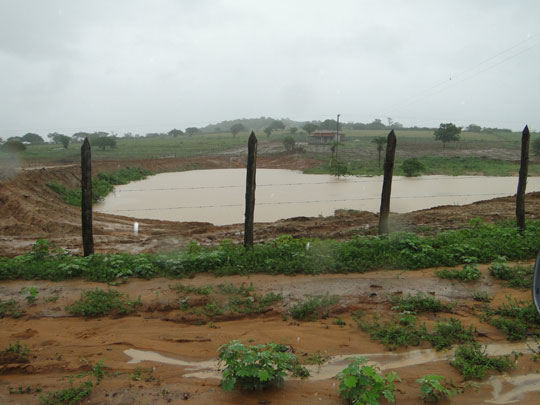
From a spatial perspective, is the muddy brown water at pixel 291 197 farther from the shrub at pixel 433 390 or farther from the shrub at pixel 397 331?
the shrub at pixel 433 390

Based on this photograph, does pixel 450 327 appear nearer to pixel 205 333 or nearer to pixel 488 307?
pixel 488 307

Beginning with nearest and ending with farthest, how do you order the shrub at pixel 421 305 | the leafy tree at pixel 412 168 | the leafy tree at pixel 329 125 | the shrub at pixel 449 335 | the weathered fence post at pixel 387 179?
the shrub at pixel 449 335, the shrub at pixel 421 305, the weathered fence post at pixel 387 179, the leafy tree at pixel 412 168, the leafy tree at pixel 329 125

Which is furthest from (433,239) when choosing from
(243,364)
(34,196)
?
(34,196)

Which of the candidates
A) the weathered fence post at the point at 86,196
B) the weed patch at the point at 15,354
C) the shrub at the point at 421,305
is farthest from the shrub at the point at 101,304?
the shrub at the point at 421,305

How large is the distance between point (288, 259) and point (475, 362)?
11.6 ft

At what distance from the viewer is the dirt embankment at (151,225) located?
34.6 ft

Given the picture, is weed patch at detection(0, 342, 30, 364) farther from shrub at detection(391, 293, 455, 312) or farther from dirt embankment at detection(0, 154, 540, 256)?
dirt embankment at detection(0, 154, 540, 256)

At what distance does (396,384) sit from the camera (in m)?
3.66

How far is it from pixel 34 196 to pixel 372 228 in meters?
13.1

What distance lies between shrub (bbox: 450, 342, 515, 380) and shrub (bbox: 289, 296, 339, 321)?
1.73 m

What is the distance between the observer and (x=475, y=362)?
3.98 meters

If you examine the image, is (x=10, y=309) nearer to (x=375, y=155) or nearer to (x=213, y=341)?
(x=213, y=341)

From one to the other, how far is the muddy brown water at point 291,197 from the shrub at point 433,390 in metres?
12.1

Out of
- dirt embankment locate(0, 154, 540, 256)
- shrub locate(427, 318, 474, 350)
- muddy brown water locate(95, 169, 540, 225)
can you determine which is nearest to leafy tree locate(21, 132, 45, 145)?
muddy brown water locate(95, 169, 540, 225)
